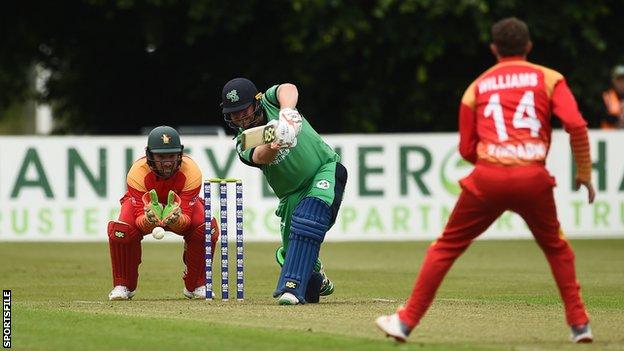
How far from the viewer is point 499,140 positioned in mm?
7914

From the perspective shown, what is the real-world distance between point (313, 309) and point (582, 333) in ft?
8.41

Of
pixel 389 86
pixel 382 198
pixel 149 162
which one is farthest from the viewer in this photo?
pixel 389 86

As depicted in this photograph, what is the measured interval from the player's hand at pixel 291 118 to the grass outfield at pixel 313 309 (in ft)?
4.14

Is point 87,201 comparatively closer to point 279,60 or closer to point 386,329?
point 279,60

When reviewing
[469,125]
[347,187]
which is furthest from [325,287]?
[347,187]

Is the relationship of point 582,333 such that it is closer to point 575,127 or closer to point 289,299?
point 575,127

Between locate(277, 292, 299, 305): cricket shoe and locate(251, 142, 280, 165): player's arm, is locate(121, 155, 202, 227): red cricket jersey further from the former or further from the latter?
locate(277, 292, 299, 305): cricket shoe

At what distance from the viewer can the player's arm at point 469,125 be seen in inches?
316

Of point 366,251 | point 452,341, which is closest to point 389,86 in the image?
Answer: point 366,251

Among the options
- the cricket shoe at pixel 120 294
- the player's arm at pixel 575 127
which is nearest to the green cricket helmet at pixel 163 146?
the cricket shoe at pixel 120 294

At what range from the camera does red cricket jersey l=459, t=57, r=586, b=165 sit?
7887 mm

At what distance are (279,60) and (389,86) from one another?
6.49ft

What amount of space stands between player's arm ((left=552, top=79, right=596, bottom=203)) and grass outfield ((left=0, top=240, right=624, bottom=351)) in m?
0.97

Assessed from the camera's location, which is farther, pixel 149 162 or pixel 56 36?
pixel 56 36
